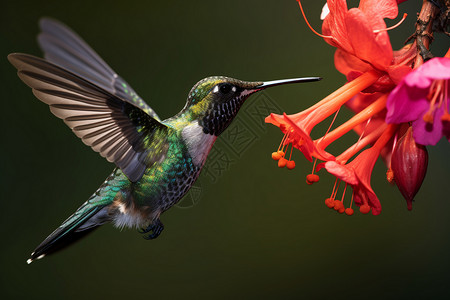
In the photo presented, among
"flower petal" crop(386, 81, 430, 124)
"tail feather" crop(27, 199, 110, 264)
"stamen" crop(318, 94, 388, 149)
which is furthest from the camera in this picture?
"tail feather" crop(27, 199, 110, 264)

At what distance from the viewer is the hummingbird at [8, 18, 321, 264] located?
2.84 ft

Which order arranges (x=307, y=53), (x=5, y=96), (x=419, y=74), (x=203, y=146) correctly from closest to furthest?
(x=419, y=74), (x=203, y=146), (x=307, y=53), (x=5, y=96)

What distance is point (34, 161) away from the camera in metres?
2.19

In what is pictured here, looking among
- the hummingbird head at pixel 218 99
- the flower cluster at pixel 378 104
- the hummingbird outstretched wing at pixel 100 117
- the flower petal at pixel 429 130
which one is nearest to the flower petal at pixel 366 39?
the flower cluster at pixel 378 104

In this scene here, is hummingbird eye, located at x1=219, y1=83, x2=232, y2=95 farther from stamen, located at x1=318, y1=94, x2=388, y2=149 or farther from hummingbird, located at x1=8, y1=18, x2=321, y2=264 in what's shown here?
stamen, located at x1=318, y1=94, x2=388, y2=149

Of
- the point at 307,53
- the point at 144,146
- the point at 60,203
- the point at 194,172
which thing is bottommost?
the point at 307,53

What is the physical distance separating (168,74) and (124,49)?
0.25m

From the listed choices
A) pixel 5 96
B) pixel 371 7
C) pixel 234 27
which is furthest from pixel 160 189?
pixel 5 96

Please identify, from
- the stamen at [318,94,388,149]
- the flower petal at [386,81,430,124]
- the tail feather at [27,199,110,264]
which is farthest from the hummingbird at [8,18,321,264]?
the flower petal at [386,81,430,124]

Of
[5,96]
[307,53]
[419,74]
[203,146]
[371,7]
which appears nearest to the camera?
[419,74]

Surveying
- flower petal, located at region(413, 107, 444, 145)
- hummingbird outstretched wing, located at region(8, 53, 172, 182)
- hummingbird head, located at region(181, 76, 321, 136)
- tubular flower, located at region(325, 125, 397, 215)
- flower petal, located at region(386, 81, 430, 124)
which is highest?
hummingbird outstretched wing, located at region(8, 53, 172, 182)

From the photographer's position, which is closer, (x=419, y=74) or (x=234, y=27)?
(x=419, y=74)

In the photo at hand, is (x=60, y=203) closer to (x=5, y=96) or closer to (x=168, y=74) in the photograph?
(x=5, y=96)

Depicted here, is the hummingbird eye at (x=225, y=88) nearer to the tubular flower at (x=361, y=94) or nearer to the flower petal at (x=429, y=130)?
the tubular flower at (x=361, y=94)
